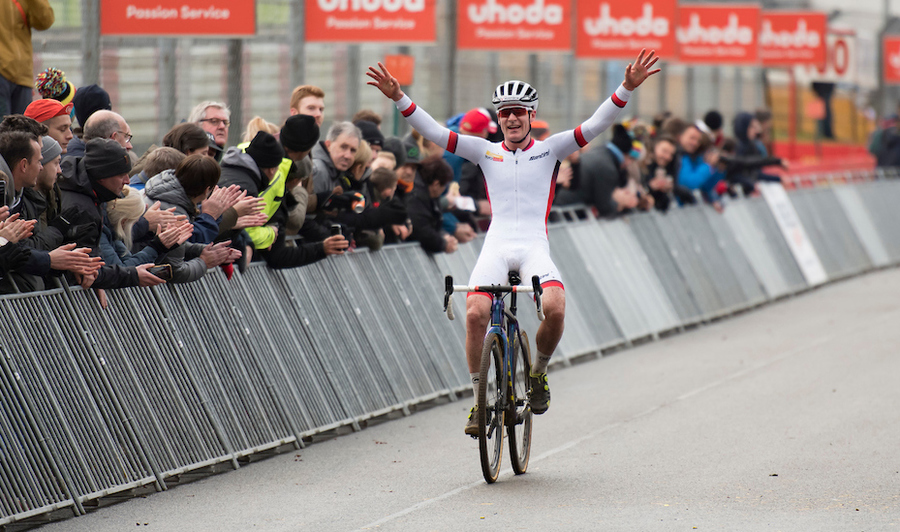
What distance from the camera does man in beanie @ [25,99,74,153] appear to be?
8320 mm

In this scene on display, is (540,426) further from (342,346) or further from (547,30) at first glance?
(547,30)

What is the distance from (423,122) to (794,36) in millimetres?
19090

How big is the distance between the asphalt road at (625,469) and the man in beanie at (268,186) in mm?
1244

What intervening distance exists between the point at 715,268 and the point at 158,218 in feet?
33.6

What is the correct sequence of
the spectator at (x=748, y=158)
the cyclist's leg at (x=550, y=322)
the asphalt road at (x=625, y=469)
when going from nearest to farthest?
the asphalt road at (x=625, y=469), the cyclist's leg at (x=550, y=322), the spectator at (x=748, y=158)

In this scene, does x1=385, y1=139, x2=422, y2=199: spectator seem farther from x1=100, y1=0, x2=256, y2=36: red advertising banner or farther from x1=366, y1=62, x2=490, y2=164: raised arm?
x1=366, y1=62, x2=490, y2=164: raised arm

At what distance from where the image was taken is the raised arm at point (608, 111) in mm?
8156

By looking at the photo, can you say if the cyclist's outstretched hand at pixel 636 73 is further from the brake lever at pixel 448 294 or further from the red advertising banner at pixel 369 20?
the red advertising banner at pixel 369 20

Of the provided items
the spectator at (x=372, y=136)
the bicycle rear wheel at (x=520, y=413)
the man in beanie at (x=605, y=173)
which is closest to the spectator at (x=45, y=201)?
the bicycle rear wheel at (x=520, y=413)

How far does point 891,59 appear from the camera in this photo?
1371 inches

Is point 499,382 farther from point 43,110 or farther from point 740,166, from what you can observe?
point 740,166

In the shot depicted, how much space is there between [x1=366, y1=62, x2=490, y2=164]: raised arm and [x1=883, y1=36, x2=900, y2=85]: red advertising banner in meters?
28.1

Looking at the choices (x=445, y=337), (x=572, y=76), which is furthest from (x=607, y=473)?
(x=572, y=76)

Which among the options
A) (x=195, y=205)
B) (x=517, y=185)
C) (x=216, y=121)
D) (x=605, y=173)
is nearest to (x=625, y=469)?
(x=517, y=185)
